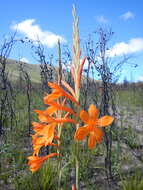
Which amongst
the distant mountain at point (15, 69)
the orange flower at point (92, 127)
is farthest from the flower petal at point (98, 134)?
the distant mountain at point (15, 69)

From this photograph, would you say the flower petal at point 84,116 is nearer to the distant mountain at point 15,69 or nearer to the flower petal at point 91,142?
the flower petal at point 91,142

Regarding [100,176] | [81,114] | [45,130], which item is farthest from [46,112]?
[100,176]

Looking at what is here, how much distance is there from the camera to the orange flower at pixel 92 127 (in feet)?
3.74

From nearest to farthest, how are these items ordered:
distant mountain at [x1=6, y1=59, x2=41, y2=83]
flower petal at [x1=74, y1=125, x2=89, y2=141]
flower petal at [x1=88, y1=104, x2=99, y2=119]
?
1. flower petal at [x1=74, y1=125, x2=89, y2=141]
2. flower petal at [x1=88, y1=104, x2=99, y2=119]
3. distant mountain at [x1=6, y1=59, x2=41, y2=83]

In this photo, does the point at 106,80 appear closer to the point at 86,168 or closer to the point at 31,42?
the point at 86,168

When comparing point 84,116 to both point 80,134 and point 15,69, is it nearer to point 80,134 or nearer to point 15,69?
point 80,134

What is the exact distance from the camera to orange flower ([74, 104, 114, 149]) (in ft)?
3.74

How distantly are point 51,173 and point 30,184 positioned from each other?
278 millimetres

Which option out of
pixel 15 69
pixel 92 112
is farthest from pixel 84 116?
pixel 15 69

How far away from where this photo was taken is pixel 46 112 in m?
1.30

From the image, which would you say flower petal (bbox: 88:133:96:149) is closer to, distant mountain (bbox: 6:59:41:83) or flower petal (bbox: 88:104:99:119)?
flower petal (bbox: 88:104:99:119)

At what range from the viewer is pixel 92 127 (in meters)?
1.20

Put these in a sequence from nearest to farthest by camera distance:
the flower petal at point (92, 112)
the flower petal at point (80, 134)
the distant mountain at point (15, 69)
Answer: the flower petal at point (80, 134) → the flower petal at point (92, 112) → the distant mountain at point (15, 69)

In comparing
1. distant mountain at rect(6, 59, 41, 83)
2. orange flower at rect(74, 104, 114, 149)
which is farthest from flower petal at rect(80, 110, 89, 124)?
distant mountain at rect(6, 59, 41, 83)
